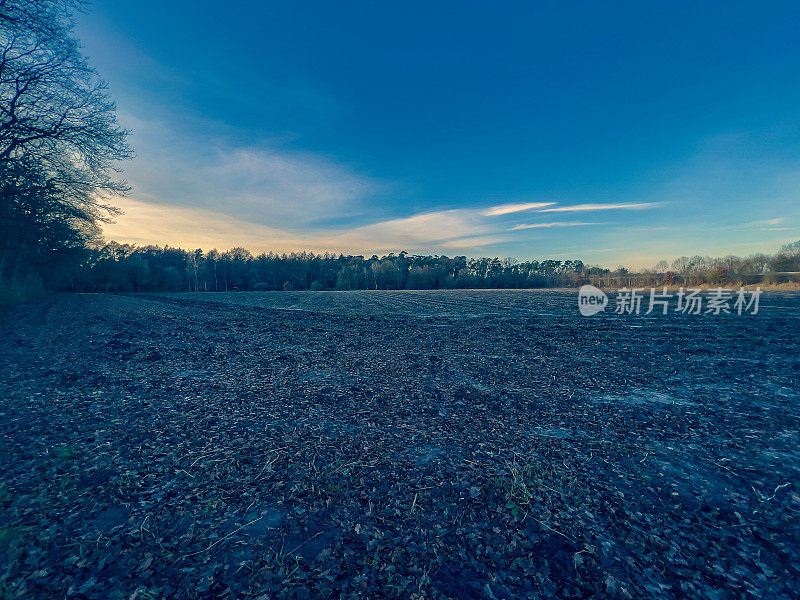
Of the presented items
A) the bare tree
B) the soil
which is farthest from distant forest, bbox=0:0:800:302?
the soil

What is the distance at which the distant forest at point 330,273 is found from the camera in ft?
230

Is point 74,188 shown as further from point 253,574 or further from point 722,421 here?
point 722,421

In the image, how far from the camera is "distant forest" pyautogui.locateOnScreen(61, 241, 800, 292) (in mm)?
70188

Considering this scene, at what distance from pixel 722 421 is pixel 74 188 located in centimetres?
3066

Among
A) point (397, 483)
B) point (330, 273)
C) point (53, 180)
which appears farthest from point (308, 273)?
point (397, 483)

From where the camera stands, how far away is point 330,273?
120 metres

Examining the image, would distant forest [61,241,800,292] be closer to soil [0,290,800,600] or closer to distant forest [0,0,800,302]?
distant forest [0,0,800,302]

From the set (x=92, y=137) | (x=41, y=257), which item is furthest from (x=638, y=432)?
(x=41, y=257)

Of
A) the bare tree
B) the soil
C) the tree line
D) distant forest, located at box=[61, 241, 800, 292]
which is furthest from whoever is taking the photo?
the tree line

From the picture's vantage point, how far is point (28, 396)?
21.6 ft

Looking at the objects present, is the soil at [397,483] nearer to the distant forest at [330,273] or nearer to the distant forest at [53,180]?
the distant forest at [53,180]

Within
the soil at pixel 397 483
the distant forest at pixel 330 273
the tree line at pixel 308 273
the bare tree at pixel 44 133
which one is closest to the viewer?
the soil at pixel 397 483

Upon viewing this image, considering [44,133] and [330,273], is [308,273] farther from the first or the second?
[44,133]

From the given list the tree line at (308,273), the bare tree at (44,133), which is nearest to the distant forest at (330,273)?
the tree line at (308,273)
